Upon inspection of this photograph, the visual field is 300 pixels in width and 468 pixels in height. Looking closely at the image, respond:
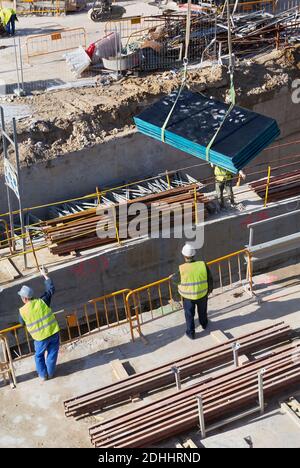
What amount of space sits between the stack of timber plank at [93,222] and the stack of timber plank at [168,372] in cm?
430

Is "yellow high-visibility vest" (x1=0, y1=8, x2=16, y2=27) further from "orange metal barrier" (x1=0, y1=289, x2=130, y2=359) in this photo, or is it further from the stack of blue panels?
"orange metal barrier" (x1=0, y1=289, x2=130, y2=359)

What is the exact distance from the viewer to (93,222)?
14.4 metres

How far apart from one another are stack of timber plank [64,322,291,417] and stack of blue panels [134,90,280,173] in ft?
10.3

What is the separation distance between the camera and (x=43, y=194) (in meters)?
16.0

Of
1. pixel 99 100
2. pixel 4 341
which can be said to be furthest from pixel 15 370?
pixel 99 100

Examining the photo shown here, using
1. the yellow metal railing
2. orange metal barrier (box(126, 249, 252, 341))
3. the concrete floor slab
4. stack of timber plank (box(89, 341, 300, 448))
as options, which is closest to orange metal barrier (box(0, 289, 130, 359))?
the yellow metal railing

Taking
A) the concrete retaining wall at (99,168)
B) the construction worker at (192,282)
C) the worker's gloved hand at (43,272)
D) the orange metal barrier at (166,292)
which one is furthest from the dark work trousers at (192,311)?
the concrete retaining wall at (99,168)

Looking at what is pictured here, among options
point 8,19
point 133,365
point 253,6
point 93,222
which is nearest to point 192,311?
point 133,365

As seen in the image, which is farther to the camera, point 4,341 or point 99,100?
point 99,100

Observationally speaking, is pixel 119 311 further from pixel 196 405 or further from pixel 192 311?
pixel 196 405

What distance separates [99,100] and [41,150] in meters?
2.39

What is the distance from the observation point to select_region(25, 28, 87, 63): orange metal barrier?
71.8 feet

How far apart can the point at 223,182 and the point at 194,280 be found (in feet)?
14.2
